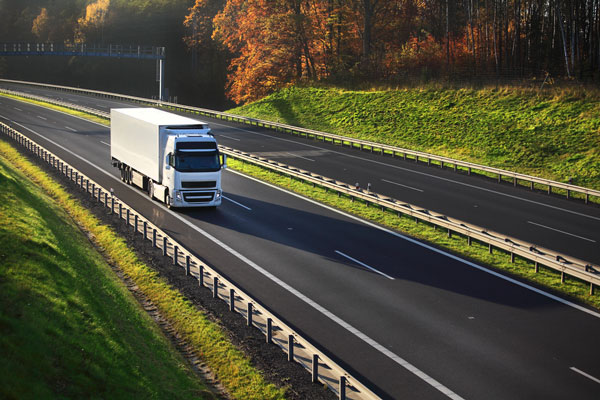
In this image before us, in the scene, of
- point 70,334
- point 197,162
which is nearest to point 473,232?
point 197,162

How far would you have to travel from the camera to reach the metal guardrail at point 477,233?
19.9 metres

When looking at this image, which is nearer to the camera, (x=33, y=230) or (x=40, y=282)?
(x=40, y=282)

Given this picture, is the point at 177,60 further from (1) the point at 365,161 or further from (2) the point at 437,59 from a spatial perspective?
(1) the point at 365,161

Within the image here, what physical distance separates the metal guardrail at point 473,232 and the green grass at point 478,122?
13.4 metres

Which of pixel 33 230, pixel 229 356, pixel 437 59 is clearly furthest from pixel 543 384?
pixel 437 59

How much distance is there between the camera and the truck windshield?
28.0 metres

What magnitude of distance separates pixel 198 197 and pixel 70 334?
15.5 m

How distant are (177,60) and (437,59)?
74.5 meters

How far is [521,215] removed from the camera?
28469 mm

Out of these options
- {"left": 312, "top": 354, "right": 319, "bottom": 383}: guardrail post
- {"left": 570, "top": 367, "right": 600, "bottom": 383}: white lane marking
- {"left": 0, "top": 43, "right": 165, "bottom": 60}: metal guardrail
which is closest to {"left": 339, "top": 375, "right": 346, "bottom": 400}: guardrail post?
{"left": 312, "top": 354, "right": 319, "bottom": 383}: guardrail post

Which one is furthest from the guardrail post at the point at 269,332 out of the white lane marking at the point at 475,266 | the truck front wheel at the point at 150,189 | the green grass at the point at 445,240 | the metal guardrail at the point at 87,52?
the metal guardrail at the point at 87,52

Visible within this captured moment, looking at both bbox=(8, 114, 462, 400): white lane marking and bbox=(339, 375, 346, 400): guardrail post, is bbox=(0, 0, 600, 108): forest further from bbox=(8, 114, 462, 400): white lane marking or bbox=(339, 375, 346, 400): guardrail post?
bbox=(339, 375, 346, 400): guardrail post

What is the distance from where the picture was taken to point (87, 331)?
13.6 meters

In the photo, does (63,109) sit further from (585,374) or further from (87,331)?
(585,374)
